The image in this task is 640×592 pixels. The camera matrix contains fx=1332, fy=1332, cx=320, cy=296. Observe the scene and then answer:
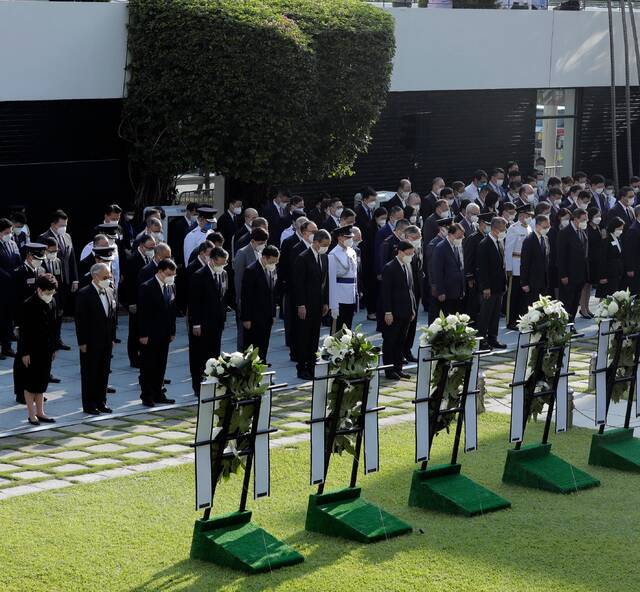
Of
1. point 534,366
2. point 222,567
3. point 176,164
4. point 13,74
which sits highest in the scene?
point 13,74

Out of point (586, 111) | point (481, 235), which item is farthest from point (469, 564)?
point (586, 111)

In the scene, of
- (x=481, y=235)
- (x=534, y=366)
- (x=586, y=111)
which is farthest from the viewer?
(x=586, y=111)

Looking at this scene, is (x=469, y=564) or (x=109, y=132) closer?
(x=469, y=564)

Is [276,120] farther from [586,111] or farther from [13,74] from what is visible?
[586,111]

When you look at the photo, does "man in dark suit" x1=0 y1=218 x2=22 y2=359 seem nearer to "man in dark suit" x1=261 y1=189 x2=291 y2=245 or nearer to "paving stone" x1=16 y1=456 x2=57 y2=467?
"paving stone" x1=16 y1=456 x2=57 y2=467

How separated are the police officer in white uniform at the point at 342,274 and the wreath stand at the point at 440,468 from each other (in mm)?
6128

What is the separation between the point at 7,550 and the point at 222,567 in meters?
1.65

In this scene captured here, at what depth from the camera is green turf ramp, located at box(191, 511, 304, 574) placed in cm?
977

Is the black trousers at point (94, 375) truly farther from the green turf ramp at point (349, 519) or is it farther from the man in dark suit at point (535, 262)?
the man in dark suit at point (535, 262)

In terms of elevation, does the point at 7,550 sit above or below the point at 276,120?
below

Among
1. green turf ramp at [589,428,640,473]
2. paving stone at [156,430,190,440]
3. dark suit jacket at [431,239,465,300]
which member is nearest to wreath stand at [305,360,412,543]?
green turf ramp at [589,428,640,473]

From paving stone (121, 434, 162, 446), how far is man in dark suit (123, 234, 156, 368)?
343cm

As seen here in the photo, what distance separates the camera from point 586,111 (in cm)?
3189

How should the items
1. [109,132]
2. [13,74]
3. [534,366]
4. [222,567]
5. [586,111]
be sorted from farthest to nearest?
[586,111] → [109,132] → [13,74] → [534,366] → [222,567]
